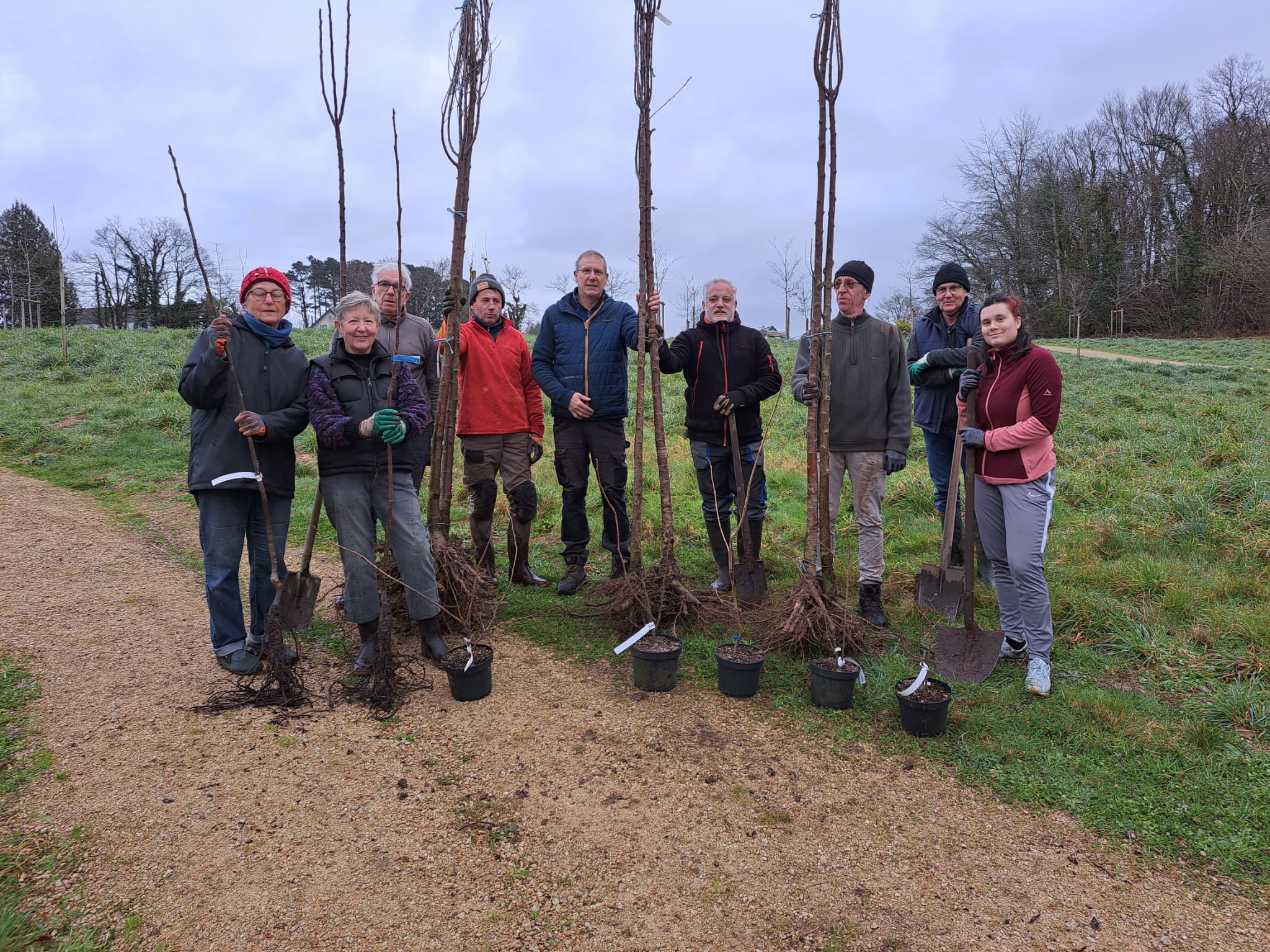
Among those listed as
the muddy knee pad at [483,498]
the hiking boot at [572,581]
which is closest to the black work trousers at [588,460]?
the hiking boot at [572,581]

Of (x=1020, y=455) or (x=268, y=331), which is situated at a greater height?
(x=268, y=331)

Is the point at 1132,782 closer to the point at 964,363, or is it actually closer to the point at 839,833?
the point at 839,833

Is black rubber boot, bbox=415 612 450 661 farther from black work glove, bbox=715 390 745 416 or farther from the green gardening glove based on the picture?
black work glove, bbox=715 390 745 416

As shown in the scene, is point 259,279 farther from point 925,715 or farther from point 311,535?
point 925,715

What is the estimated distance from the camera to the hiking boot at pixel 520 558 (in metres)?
5.25

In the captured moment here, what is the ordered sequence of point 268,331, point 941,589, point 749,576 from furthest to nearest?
point 749,576 < point 941,589 < point 268,331

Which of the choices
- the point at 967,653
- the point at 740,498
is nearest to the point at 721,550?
the point at 740,498

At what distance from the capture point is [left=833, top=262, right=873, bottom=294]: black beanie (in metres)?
4.29

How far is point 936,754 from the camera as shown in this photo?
305cm

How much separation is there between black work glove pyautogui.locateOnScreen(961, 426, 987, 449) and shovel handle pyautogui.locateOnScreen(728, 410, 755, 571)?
1183 mm

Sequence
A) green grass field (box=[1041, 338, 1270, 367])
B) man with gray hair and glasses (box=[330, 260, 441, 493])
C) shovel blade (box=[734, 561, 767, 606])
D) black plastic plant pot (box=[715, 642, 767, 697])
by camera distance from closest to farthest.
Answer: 1. black plastic plant pot (box=[715, 642, 767, 697])
2. man with gray hair and glasses (box=[330, 260, 441, 493])
3. shovel blade (box=[734, 561, 767, 606])
4. green grass field (box=[1041, 338, 1270, 367])

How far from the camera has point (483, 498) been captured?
503 cm

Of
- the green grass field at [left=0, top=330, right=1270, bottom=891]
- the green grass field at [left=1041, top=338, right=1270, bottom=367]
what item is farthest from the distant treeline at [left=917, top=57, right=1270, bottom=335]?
the green grass field at [left=0, top=330, right=1270, bottom=891]

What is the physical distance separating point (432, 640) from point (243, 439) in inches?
57.7
